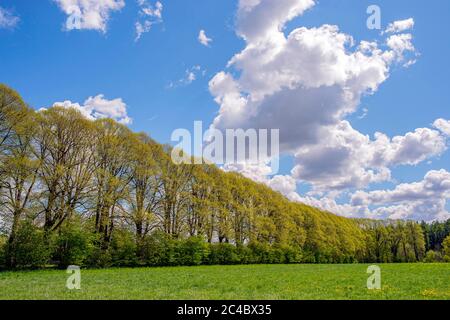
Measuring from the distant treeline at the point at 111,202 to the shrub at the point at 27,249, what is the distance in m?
0.09

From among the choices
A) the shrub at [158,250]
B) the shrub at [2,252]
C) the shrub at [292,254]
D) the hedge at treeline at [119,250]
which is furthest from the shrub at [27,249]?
the shrub at [292,254]

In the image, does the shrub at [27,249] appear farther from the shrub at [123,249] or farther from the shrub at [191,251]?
the shrub at [191,251]

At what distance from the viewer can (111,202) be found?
42750mm

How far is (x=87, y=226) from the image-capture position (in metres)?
40.4

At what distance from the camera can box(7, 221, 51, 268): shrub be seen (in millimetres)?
34625

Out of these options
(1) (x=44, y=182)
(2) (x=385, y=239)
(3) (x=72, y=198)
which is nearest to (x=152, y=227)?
(3) (x=72, y=198)

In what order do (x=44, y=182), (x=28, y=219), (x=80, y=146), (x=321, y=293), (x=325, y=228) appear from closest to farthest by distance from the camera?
(x=321, y=293), (x=28, y=219), (x=44, y=182), (x=80, y=146), (x=325, y=228)

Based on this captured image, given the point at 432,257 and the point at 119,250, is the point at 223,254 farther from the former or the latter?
the point at 432,257

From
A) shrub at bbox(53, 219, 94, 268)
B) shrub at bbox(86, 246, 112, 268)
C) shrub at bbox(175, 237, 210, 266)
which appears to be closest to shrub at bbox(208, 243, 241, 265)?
shrub at bbox(175, 237, 210, 266)

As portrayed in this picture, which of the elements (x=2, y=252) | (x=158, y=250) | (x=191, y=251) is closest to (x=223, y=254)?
(x=191, y=251)

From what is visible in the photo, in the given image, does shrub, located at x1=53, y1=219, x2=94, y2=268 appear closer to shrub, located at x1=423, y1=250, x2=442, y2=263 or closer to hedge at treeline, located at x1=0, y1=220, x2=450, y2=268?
hedge at treeline, located at x1=0, y1=220, x2=450, y2=268

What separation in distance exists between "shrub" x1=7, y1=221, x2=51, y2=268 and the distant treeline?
0.29 ft
